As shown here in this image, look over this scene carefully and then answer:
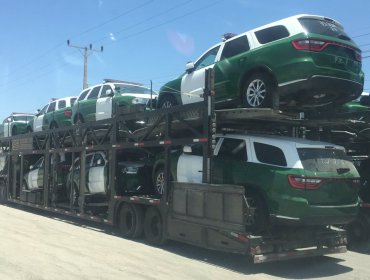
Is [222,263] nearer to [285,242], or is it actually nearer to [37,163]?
[285,242]

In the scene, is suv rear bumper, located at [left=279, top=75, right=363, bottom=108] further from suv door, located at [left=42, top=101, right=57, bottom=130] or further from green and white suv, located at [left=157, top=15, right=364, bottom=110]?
suv door, located at [left=42, top=101, right=57, bottom=130]

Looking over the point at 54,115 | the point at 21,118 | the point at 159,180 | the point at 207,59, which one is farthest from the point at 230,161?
the point at 21,118

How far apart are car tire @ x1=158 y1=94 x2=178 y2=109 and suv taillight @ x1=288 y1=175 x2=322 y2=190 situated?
4142 millimetres

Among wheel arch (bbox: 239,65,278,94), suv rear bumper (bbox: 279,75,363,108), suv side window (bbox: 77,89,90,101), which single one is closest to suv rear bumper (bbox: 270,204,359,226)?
suv rear bumper (bbox: 279,75,363,108)

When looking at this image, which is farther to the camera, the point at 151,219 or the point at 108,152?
the point at 108,152

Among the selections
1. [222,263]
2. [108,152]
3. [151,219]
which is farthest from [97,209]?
[222,263]

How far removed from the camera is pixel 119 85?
46.8 ft

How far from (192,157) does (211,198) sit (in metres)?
1.45

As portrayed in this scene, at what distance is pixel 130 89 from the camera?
13.8 metres

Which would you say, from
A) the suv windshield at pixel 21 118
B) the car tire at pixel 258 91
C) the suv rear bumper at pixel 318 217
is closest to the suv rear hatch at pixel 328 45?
the car tire at pixel 258 91

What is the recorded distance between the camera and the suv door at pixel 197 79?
1032 centimetres

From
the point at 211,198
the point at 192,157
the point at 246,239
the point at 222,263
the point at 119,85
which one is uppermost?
the point at 119,85

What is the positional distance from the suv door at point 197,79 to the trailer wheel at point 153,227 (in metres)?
2.55

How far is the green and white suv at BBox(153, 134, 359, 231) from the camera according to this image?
7.86 meters
